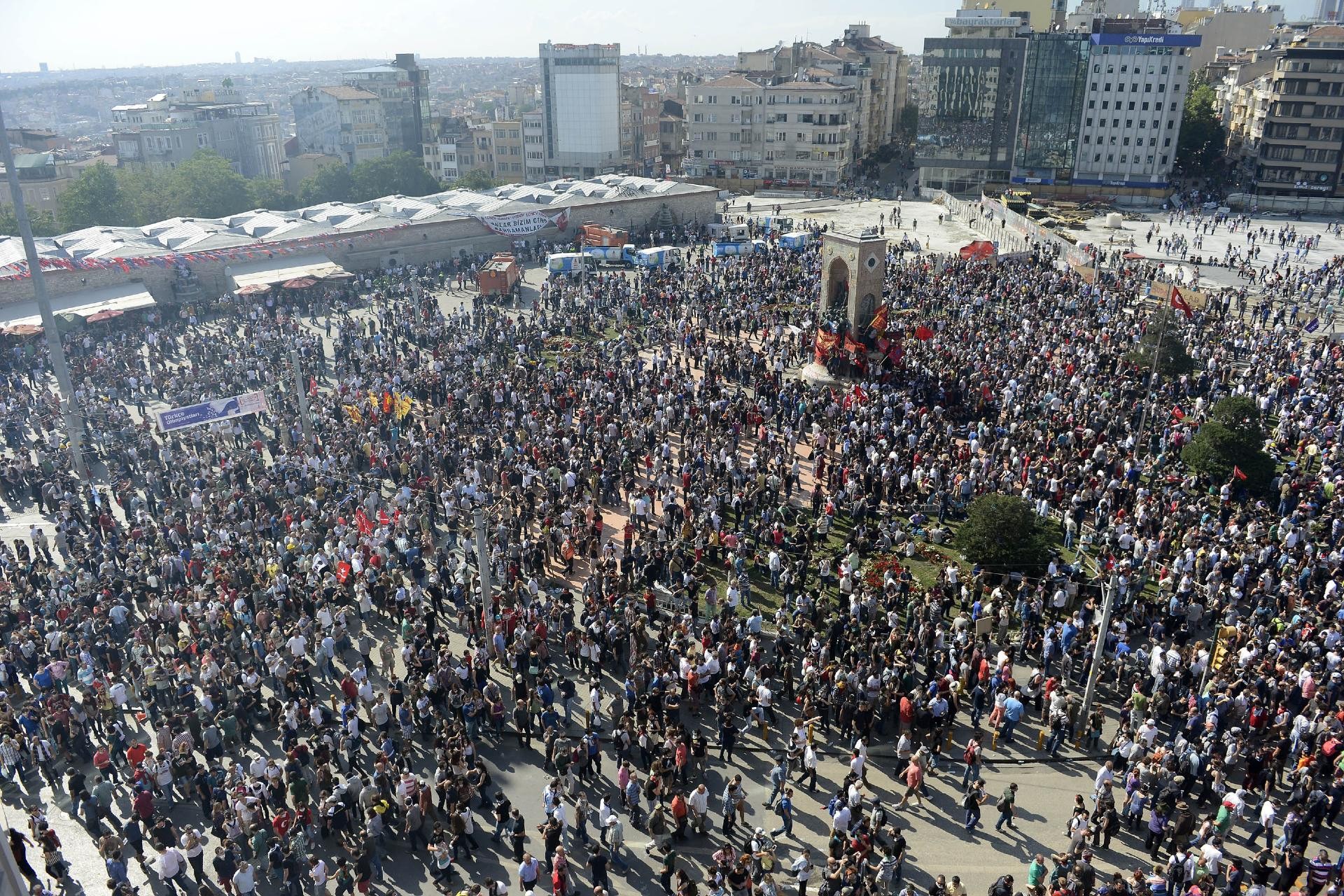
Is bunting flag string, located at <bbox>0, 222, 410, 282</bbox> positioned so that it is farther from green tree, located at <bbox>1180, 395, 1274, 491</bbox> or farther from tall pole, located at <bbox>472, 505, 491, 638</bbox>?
green tree, located at <bbox>1180, 395, 1274, 491</bbox>

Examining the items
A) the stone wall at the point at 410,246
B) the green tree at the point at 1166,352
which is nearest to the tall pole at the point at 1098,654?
the green tree at the point at 1166,352

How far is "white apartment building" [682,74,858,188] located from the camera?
8194 cm

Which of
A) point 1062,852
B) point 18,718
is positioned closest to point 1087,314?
point 1062,852

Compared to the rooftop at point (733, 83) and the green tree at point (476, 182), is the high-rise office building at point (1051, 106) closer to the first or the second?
the rooftop at point (733, 83)

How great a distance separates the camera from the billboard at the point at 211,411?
75.1 ft

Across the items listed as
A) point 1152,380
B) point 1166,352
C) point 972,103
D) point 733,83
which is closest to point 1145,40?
point 972,103

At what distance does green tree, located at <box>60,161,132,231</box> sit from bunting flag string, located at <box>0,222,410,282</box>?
2562 cm

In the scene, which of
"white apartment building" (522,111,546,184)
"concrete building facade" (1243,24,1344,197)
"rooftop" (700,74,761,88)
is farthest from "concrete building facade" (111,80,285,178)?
"concrete building facade" (1243,24,1344,197)

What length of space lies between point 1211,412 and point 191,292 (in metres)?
41.5

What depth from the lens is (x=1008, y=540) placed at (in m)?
19.3

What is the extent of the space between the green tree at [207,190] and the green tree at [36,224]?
791 centimetres

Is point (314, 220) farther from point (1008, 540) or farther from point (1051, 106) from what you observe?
point (1051, 106)

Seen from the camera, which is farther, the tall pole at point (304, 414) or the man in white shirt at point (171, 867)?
the tall pole at point (304, 414)

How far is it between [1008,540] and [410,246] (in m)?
40.0
